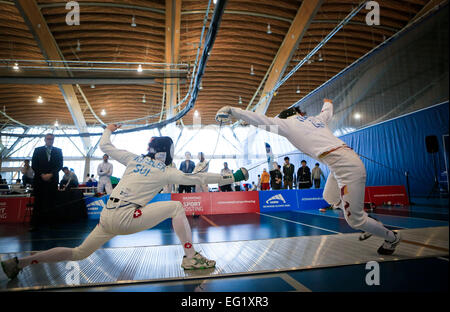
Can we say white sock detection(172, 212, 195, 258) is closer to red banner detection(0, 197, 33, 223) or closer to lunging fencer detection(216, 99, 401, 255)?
lunging fencer detection(216, 99, 401, 255)

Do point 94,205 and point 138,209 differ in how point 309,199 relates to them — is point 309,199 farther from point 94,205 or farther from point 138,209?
point 138,209

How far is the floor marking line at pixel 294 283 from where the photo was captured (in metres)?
1.92

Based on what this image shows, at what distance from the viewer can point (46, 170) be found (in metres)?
5.38

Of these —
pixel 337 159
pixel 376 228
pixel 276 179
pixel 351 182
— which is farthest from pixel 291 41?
pixel 376 228

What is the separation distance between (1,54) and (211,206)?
14.0 m

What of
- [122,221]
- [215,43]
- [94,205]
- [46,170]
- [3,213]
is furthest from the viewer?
[215,43]

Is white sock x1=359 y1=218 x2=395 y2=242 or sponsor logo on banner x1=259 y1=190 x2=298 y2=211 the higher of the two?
white sock x1=359 y1=218 x2=395 y2=242

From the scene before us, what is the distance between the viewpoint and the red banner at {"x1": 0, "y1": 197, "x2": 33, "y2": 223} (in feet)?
25.1

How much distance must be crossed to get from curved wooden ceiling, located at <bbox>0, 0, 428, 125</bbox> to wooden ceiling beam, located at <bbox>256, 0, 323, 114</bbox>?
42 centimetres

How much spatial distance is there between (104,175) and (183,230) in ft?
25.5

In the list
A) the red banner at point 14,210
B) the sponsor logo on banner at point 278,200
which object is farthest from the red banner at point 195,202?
the red banner at point 14,210

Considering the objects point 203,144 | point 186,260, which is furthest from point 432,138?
point 203,144

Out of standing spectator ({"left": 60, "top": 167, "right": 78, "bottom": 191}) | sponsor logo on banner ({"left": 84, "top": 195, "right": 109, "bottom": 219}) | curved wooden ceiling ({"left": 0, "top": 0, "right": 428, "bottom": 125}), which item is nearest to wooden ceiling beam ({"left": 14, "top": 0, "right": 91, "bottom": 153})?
curved wooden ceiling ({"left": 0, "top": 0, "right": 428, "bottom": 125})

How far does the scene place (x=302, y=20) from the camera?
12250mm
